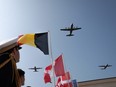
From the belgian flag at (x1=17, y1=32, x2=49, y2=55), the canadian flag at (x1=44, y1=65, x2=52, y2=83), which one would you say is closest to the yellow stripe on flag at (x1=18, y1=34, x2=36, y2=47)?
the belgian flag at (x1=17, y1=32, x2=49, y2=55)

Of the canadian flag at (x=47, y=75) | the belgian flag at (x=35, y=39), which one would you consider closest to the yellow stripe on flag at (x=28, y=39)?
the belgian flag at (x=35, y=39)

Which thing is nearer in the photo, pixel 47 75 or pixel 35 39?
pixel 35 39

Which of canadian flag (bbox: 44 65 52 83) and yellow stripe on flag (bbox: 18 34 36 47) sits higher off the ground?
yellow stripe on flag (bbox: 18 34 36 47)

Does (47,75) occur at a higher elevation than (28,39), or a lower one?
lower

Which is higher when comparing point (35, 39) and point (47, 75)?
point (35, 39)

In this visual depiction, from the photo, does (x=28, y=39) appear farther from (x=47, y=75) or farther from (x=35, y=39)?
(x=47, y=75)

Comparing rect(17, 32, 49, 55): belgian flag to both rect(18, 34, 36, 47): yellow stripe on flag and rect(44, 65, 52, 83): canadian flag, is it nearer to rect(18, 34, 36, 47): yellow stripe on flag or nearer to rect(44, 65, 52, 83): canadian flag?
rect(18, 34, 36, 47): yellow stripe on flag

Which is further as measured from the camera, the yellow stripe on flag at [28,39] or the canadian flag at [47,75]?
the canadian flag at [47,75]

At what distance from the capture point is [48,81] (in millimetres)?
11836

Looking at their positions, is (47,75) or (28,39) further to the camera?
(47,75)

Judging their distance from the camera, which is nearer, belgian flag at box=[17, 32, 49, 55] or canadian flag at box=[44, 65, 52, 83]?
belgian flag at box=[17, 32, 49, 55]

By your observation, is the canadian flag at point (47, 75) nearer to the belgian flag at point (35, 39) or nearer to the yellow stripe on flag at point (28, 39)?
the belgian flag at point (35, 39)

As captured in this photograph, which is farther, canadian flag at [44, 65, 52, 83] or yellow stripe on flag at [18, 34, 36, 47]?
canadian flag at [44, 65, 52, 83]

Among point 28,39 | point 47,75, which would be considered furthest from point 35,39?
point 47,75
